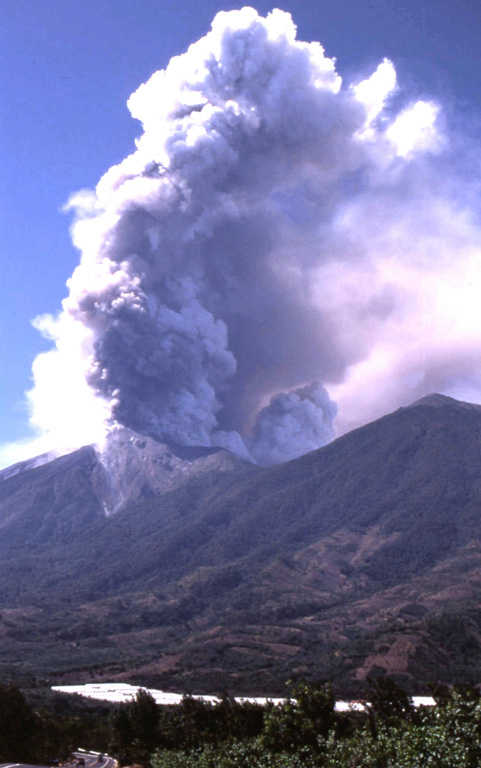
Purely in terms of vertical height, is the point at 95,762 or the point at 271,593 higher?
the point at 95,762

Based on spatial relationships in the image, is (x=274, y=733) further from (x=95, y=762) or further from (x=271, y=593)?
(x=271, y=593)

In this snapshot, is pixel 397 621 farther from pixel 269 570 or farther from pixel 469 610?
pixel 269 570

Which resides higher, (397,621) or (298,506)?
(298,506)

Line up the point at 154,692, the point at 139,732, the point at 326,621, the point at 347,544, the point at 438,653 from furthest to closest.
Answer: the point at 347,544 → the point at 326,621 → the point at 438,653 → the point at 154,692 → the point at 139,732

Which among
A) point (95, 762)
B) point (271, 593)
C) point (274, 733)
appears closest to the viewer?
point (274, 733)

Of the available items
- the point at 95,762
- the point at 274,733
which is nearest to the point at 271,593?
the point at 95,762

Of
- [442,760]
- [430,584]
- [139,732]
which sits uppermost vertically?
[442,760]

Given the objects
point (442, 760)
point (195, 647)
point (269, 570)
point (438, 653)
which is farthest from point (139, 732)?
point (269, 570)

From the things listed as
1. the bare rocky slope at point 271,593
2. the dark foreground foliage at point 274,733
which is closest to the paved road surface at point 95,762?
the dark foreground foliage at point 274,733
